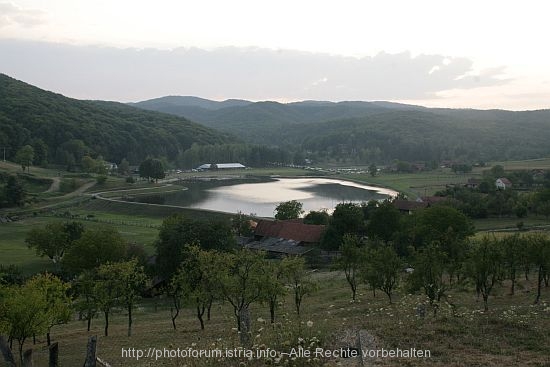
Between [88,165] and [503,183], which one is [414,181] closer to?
[503,183]

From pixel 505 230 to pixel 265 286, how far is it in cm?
3833

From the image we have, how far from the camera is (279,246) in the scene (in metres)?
47.4

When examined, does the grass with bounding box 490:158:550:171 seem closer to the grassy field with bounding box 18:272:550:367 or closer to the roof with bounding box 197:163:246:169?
the roof with bounding box 197:163:246:169

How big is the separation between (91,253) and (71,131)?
4899 inches

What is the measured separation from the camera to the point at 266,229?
51.7 meters

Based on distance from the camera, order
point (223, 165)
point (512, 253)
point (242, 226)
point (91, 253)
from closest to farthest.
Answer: point (512, 253), point (91, 253), point (242, 226), point (223, 165)

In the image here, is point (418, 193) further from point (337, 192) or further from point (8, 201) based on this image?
point (8, 201)

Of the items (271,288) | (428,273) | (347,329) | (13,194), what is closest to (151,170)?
(13,194)

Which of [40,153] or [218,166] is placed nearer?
[40,153]

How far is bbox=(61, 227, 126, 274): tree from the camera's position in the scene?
34.9m

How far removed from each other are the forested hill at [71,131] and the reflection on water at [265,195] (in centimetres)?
3732

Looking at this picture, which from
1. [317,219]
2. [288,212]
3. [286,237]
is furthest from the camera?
[288,212]

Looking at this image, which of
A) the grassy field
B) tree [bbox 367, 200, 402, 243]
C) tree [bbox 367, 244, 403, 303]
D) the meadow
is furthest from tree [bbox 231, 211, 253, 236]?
the grassy field

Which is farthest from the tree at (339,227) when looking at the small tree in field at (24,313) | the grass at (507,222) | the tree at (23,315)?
the tree at (23,315)
